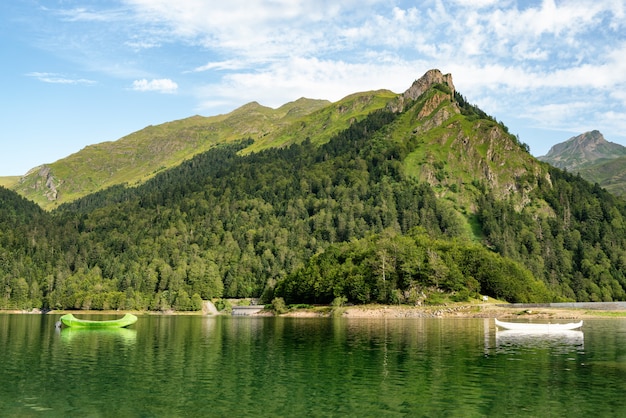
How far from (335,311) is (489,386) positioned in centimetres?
14733

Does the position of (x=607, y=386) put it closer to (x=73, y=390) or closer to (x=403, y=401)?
(x=403, y=401)

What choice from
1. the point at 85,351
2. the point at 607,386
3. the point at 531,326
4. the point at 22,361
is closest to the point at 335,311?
the point at 531,326

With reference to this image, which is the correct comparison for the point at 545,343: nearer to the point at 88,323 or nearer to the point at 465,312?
the point at 465,312

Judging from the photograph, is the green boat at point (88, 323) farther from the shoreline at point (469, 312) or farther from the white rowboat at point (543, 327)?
the white rowboat at point (543, 327)

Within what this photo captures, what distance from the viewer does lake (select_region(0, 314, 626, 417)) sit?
137ft

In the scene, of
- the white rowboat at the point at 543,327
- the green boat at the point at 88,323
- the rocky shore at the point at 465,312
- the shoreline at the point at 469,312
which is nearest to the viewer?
the white rowboat at the point at 543,327

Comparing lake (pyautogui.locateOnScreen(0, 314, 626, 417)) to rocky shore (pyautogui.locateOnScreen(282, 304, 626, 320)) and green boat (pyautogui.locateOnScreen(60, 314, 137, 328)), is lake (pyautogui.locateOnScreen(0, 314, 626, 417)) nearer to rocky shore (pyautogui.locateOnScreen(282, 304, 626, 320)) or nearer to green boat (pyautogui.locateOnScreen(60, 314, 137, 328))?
green boat (pyautogui.locateOnScreen(60, 314, 137, 328))

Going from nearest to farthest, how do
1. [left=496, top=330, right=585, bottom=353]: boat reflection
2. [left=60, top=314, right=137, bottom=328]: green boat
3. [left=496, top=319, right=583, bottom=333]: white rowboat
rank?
[left=496, top=330, right=585, bottom=353]: boat reflection < [left=496, top=319, right=583, bottom=333]: white rowboat < [left=60, top=314, right=137, bottom=328]: green boat

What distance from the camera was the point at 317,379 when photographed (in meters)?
55.1

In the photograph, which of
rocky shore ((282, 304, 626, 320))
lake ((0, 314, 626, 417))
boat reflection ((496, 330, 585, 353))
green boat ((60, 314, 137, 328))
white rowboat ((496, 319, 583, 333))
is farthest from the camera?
rocky shore ((282, 304, 626, 320))

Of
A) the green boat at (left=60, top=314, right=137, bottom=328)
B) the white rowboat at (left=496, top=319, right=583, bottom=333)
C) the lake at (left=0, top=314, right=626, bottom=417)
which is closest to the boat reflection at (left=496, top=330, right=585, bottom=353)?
the lake at (left=0, top=314, right=626, bottom=417)

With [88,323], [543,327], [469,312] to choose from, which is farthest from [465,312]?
[88,323]

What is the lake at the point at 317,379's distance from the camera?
137 ft

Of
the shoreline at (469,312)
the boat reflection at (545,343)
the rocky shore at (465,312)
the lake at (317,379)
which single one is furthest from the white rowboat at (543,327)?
the rocky shore at (465,312)
